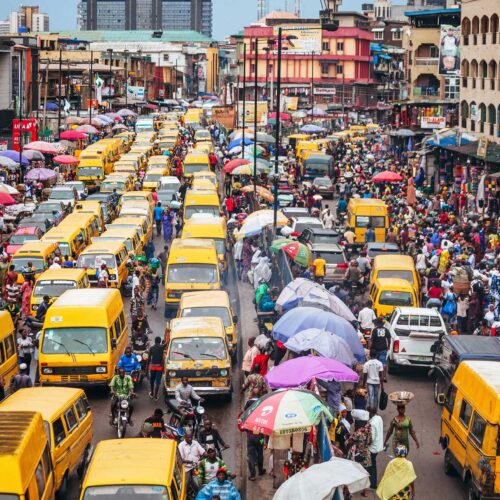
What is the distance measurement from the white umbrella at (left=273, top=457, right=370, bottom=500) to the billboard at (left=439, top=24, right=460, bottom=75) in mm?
50912

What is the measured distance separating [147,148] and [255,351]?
46.6 m

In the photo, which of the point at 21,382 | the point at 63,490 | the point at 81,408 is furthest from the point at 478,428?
the point at 21,382

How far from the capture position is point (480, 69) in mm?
52156

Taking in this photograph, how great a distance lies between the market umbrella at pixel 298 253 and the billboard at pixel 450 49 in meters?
33.0

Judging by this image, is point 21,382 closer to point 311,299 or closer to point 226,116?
point 311,299

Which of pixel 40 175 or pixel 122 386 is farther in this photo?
pixel 40 175

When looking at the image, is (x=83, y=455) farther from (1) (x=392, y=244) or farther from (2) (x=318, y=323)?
(1) (x=392, y=244)

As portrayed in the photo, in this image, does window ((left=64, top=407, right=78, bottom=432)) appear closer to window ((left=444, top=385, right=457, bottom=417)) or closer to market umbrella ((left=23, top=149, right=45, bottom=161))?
window ((left=444, top=385, right=457, bottom=417))

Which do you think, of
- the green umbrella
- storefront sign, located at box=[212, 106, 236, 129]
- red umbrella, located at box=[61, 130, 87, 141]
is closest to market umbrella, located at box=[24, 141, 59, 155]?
red umbrella, located at box=[61, 130, 87, 141]

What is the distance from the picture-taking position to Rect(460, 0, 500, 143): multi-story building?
49344 mm

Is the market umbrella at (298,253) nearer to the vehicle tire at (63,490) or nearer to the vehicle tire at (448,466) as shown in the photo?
the vehicle tire at (448,466)

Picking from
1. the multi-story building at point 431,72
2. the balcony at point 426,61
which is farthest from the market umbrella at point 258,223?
the balcony at point 426,61

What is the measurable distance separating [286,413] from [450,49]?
4892 centimetres

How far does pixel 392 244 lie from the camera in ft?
119
